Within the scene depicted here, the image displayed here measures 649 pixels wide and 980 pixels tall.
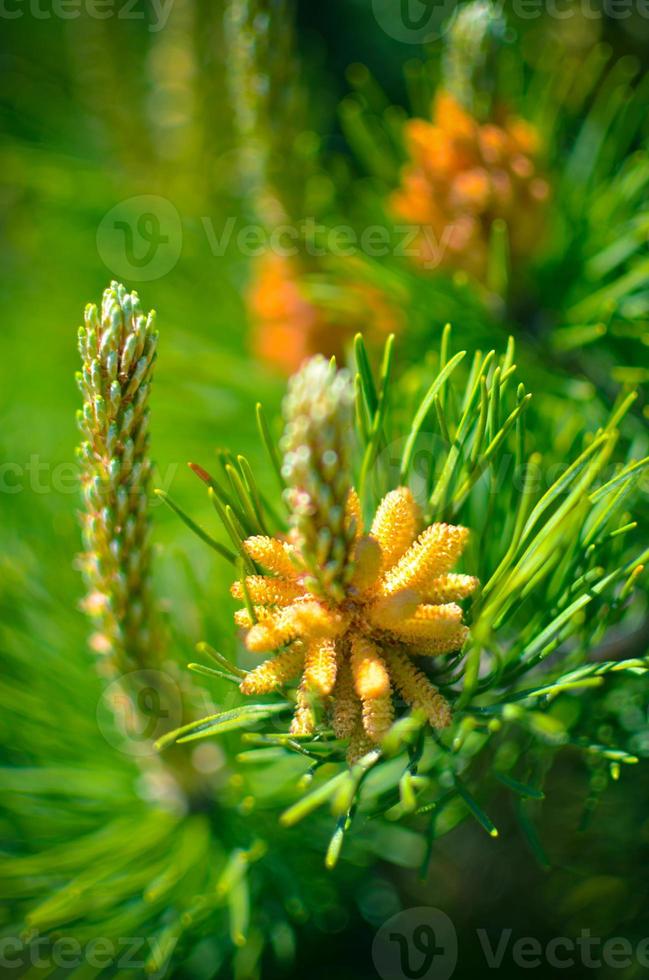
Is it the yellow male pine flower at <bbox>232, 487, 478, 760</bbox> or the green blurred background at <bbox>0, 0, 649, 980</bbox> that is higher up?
the green blurred background at <bbox>0, 0, 649, 980</bbox>

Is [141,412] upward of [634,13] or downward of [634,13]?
downward

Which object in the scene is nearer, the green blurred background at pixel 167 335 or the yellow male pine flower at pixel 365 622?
the yellow male pine flower at pixel 365 622

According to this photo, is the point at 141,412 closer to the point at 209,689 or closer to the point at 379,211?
the point at 209,689

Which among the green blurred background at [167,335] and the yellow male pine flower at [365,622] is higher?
the green blurred background at [167,335]

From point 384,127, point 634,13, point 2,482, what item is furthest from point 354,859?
point 634,13

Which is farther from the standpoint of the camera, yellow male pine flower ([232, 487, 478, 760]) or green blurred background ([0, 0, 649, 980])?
green blurred background ([0, 0, 649, 980])

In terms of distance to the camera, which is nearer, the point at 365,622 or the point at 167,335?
the point at 365,622

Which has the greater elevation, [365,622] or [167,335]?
[167,335]

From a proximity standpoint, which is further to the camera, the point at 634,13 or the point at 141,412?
the point at 634,13
